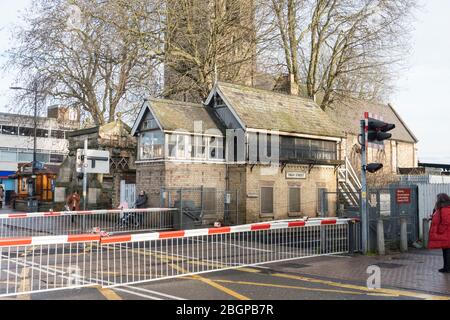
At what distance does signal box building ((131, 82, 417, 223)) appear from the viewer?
2191 cm

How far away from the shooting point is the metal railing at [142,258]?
29.1ft

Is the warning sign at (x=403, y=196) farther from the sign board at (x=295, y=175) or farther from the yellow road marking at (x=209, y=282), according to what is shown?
the sign board at (x=295, y=175)

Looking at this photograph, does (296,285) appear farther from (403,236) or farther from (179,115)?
(179,115)

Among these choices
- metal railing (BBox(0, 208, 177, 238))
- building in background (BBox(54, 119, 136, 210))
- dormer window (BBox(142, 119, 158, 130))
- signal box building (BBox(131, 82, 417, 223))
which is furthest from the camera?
building in background (BBox(54, 119, 136, 210))

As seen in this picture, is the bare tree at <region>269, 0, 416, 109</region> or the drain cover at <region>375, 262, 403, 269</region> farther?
the bare tree at <region>269, 0, 416, 109</region>

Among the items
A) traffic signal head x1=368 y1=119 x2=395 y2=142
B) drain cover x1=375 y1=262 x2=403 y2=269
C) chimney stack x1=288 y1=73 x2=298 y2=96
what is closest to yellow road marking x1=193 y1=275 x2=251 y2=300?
drain cover x1=375 y1=262 x2=403 y2=269

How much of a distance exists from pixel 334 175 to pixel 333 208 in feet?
6.97

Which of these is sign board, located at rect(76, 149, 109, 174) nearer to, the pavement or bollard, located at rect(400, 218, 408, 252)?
the pavement

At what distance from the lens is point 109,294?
8.05 meters

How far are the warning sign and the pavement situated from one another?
313cm

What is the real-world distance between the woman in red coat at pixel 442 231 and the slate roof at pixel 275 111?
506 inches

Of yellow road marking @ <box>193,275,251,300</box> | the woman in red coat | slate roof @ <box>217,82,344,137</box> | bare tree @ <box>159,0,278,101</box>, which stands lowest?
yellow road marking @ <box>193,275,251,300</box>

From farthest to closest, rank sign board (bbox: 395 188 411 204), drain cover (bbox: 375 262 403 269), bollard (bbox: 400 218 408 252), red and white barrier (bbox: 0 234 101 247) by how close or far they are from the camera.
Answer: sign board (bbox: 395 188 411 204) → bollard (bbox: 400 218 408 252) → drain cover (bbox: 375 262 403 269) → red and white barrier (bbox: 0 234 101 247)

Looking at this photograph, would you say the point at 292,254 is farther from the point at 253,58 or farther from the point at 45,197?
the point at 45,197
